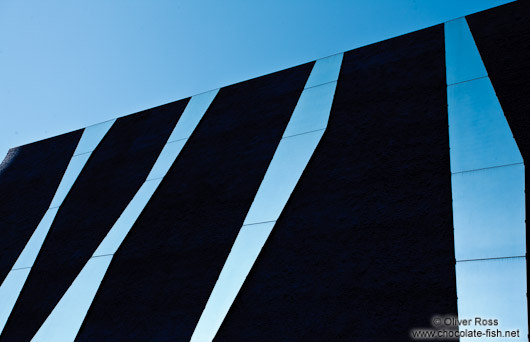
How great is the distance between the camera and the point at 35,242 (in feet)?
25.4

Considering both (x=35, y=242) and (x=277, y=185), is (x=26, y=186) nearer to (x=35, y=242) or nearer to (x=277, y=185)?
(x=35, y=242)

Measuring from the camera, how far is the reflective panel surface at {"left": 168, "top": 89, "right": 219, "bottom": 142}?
8.44 m

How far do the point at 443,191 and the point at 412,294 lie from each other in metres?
1.23

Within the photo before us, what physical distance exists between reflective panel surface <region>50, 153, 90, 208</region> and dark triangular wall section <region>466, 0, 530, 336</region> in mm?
6587

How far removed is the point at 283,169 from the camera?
6566 mm

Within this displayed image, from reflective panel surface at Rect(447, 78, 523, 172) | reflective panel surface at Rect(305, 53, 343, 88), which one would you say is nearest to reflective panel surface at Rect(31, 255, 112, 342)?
reflective panel surface at Rect(305, 53, 343, 88)

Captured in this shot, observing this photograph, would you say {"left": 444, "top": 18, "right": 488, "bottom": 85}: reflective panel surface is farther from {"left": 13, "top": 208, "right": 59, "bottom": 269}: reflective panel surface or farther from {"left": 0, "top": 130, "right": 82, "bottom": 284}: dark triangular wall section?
{"left": 0, "top": 130, "right": 82, "bottom": 284}: dark triangular wall section

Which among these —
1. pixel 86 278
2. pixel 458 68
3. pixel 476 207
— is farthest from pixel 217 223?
pixel 458 68

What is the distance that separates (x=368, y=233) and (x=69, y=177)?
18.9 feet

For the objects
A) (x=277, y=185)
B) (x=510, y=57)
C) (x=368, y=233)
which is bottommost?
(x=368, y=233)

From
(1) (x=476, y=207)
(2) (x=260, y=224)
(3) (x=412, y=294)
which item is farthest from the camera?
(2) (x=260, y=224)

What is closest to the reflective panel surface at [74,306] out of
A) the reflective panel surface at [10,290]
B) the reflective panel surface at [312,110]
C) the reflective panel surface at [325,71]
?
the reflective panel surface at [10,290]

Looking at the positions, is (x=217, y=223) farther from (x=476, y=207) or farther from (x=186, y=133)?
(x=476, y=207)

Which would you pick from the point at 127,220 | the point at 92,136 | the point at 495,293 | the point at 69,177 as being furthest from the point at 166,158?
the point at 495,293
